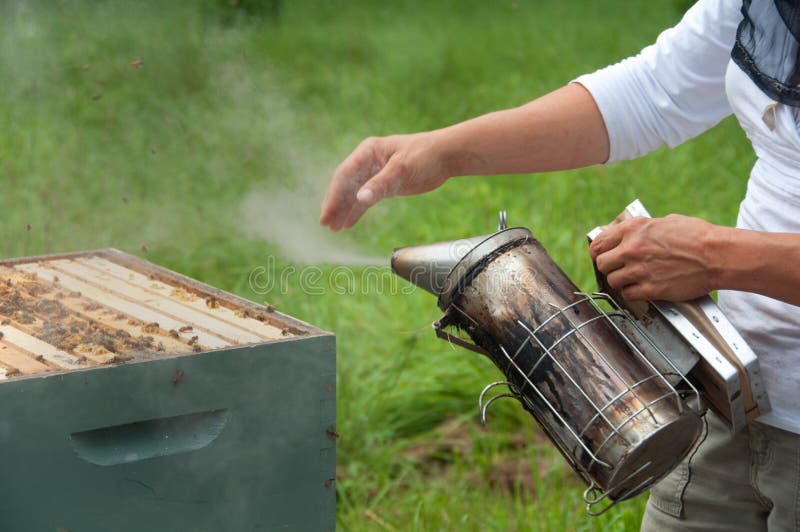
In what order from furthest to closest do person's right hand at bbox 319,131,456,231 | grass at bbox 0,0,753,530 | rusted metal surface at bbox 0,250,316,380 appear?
grass at bbox 0,0,753,530 → person's right hand at bbox 319,131,456,231 → rusted metal surface at bbox 0,250,316,380

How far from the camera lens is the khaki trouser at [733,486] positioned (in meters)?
1.48

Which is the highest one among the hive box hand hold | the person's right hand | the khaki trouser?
the person's right hand

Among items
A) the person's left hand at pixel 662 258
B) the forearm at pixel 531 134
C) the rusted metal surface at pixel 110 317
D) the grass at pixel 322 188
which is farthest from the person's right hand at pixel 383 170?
the grass at pixel 322 188

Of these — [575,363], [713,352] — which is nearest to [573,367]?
[575,363]

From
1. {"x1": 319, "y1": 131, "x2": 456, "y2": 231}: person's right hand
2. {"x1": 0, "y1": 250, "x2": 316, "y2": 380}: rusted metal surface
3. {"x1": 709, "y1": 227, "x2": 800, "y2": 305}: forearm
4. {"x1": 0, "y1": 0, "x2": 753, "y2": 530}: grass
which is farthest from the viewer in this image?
{"x1": 0, "y1": 0, "x2": 753, "y2": 530}: grass

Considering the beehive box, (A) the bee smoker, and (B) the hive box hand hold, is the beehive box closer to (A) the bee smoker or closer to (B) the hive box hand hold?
(A) the bee smoker

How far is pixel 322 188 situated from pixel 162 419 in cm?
199

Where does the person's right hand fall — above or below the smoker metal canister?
above

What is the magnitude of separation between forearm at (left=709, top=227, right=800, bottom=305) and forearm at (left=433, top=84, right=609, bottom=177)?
497 millimetres

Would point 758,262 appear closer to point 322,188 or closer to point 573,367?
point 573,367

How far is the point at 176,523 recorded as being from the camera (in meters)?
1.43

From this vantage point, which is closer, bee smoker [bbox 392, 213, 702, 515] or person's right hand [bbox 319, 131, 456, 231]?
bee smoker [bbox 392, 213, 702, 515]

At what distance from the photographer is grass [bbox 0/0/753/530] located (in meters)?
2.82

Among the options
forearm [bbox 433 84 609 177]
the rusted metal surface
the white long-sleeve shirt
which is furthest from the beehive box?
the white long-sleeve shirt
